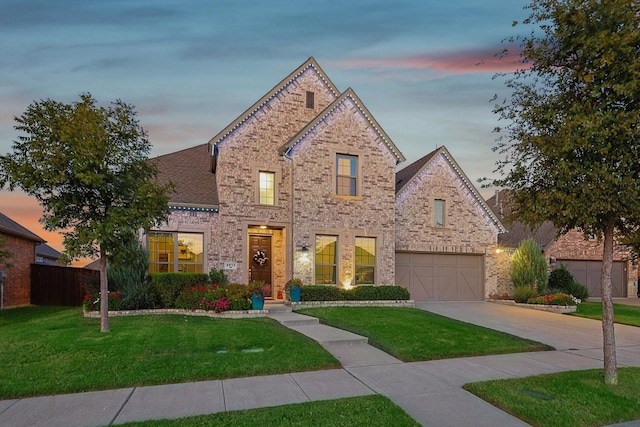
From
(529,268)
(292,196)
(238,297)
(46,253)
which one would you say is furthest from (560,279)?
(46,253)

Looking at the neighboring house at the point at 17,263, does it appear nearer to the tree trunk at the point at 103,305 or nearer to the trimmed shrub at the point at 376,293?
the tree trunk at the point at 103,305

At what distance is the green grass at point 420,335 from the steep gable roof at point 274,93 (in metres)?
7.30

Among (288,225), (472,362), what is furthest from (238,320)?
(472,362)

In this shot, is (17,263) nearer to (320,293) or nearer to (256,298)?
(256,298)

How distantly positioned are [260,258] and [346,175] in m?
4.79

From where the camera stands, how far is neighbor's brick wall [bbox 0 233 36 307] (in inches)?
701

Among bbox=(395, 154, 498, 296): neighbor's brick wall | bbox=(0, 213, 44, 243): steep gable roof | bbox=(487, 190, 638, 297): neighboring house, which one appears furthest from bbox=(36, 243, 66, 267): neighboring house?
bbox=(487, 190, 638, 297): neighboring house

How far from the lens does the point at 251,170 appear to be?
51.1 feet

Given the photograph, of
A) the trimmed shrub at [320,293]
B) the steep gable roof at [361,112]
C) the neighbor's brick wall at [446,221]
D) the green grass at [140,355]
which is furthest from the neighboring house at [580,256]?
the green grass at [140,355]

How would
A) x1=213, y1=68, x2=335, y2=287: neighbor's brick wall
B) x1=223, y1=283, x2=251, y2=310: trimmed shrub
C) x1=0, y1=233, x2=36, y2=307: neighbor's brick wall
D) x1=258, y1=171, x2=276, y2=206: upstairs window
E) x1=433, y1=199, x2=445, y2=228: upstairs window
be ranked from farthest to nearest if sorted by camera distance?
1. x1=433, y1=199, x2=445, y2=228: upstairs window
2. x1=0, y1=233, x2=36, y2=307: neighbor's brick wall
3. x1=258, y1=171, x2=276, y2=206: upstairs window
4. x1=213, y1=68, x2=335, y2=287: neighbor's brick wall
5. x1=223, y1=283, x2=251, y2=310: trimmed shrub

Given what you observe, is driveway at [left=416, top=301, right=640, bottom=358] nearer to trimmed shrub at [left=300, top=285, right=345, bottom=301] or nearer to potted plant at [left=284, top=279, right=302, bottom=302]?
trimmed shrub at [left=300, top=285, right=345, bottom=301]

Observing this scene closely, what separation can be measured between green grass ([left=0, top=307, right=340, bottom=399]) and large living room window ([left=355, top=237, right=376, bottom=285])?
659 cm

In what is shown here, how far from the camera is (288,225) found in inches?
614

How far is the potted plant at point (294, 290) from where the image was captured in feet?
46.0
